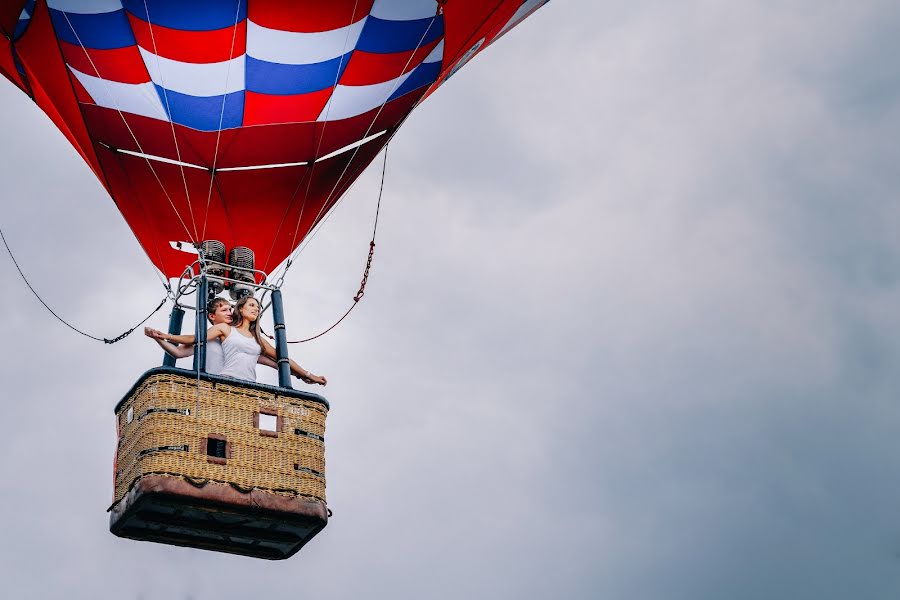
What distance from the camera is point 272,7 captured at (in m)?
8.16

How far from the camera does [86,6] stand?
26.3 ft

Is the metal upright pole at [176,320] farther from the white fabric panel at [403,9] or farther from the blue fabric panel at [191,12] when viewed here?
the white fabric panel at [403,9]

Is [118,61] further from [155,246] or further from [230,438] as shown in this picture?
[230,438]

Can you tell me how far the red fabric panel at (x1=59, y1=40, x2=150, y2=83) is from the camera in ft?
27.0

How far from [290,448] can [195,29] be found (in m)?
2.50

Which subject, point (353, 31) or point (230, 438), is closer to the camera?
point (230, 438)

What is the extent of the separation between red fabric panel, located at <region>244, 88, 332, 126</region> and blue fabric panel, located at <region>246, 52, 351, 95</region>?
3 cm

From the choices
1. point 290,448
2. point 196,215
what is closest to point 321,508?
point 290,448

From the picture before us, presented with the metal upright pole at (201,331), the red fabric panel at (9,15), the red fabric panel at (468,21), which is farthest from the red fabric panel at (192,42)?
the metal upright pole at (201,331)

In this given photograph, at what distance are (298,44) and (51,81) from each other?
1.39 m

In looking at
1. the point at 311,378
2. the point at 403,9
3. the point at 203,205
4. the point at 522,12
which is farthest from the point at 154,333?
the point at 522,12

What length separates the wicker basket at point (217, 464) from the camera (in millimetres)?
6695

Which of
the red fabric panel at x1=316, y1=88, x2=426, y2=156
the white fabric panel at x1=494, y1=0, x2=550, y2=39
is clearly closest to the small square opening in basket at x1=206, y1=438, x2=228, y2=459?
the red fabric panel at x1=316, y1=88, x2=426, y2=156

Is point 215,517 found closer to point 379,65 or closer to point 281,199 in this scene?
point 281,199
